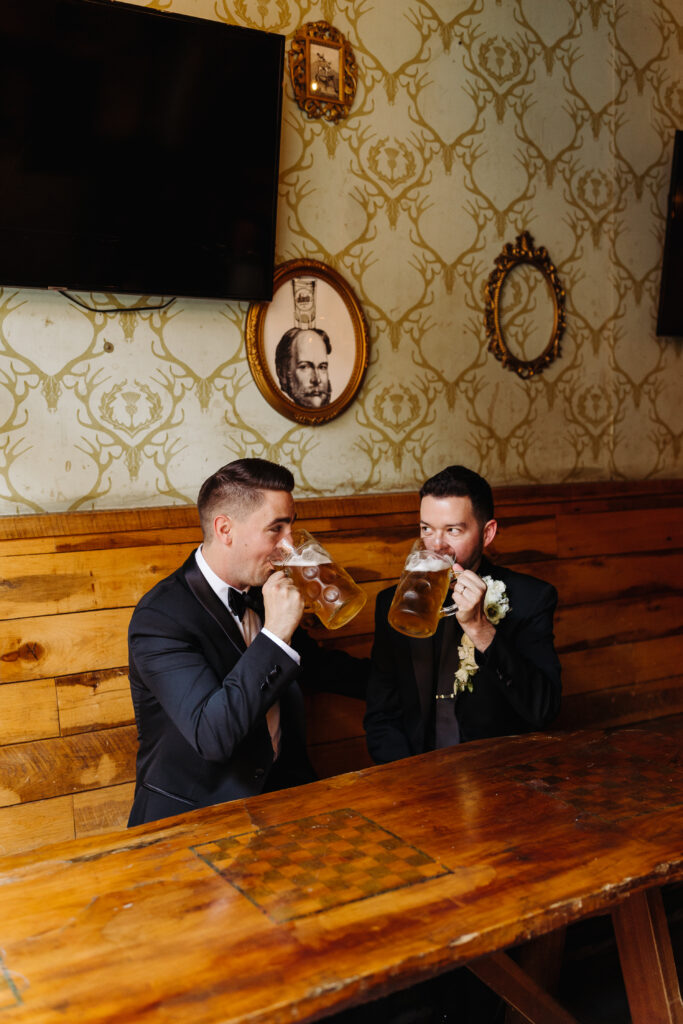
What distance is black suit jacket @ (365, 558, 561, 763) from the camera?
2.24 meters

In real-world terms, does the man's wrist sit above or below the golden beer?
below

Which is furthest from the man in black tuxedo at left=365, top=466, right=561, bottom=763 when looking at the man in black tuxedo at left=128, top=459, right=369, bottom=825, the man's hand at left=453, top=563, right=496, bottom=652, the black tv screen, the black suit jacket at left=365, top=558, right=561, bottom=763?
the black tv screen

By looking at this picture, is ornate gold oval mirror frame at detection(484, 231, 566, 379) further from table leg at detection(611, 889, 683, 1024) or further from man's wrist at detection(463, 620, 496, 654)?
table leg at detection(611, 889, 683, 1024)

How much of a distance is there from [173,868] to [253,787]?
629 millimetres

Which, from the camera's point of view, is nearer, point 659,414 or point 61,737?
point 61,737

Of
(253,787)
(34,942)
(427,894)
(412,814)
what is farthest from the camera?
(253,787)

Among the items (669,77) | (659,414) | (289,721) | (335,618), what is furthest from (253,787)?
(669,77)

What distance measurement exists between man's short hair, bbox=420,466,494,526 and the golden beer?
21.6 inches

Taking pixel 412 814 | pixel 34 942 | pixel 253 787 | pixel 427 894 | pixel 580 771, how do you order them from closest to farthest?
1. pixel 34 942
2. pixel 427 894
3. pixel 412 814
4. pixel 580 771
5. pixel 253 787

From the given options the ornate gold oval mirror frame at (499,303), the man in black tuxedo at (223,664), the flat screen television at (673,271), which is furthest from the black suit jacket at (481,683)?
the flat screen television at (673,271)

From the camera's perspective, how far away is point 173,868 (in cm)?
141

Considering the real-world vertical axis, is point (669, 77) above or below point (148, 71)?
above

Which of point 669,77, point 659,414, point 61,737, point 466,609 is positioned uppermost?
point 669,77

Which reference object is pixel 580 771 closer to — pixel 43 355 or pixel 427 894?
pixel 427 894
